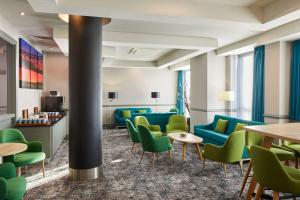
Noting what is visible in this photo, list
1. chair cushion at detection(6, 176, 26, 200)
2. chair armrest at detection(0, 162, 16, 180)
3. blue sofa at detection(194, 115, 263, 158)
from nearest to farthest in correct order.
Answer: chair cushion at detection(6, 176, 26, 200), chair armrest at detection(0, 162, 16, 180), blue sofa at detection(194, 115, 263, 158)

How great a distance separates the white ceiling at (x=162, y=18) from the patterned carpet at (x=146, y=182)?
9.02 ft

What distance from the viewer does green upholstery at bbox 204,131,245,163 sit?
3.97 meters

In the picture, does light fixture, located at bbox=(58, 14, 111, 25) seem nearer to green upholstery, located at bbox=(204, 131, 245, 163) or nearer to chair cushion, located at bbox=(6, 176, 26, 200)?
chair cushion, located at bbox=(6, 176, 26, 200)

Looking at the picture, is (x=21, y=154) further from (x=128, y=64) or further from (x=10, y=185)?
(x=128, y=64)

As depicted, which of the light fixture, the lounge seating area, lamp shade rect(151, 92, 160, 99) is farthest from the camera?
lamp shade rect(151, 92, 160, 99)

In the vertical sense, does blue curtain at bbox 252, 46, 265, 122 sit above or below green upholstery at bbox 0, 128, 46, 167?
above

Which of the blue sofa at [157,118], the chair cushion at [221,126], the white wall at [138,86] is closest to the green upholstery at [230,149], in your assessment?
the chair cushion at [221,126]

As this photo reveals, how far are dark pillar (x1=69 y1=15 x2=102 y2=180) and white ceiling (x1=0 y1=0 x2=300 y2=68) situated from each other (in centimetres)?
41

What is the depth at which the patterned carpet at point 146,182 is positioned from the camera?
3.37 m

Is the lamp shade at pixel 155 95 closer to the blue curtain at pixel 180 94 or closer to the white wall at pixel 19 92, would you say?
the blue curtain at pixel 180 94

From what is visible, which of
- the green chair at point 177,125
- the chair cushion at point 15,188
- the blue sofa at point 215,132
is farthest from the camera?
the green chair at point 177,125

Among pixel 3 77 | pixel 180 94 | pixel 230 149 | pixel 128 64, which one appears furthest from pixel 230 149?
pixel 180 94

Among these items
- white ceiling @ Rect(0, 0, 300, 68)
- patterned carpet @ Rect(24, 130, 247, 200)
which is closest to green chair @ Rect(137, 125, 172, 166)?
patterned carpet @ Rect(24, 130, 247, 200)

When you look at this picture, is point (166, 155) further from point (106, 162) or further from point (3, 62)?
point (3, 62)
